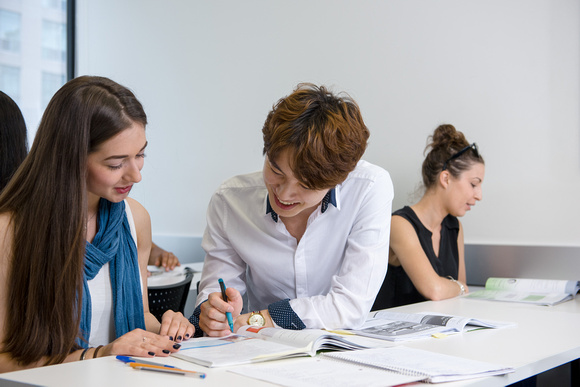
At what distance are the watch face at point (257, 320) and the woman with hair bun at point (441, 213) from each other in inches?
41.8

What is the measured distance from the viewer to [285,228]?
78.0 inches

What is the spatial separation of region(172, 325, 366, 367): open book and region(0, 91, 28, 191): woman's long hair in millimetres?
1057

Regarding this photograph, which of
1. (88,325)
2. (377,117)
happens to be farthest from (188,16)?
(88,325)

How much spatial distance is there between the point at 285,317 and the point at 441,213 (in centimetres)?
136

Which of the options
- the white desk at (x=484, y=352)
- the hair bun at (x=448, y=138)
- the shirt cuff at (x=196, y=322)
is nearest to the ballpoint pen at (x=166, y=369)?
the white desk at (x=484, y=352)

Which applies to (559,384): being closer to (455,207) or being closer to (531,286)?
(531,286)

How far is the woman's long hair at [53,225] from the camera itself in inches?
60.1

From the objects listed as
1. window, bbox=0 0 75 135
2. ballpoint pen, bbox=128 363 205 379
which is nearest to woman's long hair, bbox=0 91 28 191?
ballpoint pen, bbox=128 363 205 379

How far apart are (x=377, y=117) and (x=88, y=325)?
194 centimetres

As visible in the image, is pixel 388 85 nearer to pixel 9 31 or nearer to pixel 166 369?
pixel 166 369

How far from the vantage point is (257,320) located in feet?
5.74

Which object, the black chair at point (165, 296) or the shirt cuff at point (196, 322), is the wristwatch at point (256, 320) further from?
the black chair at point (165, 296)

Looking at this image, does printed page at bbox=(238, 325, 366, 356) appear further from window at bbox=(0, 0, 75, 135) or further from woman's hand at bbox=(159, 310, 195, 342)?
window at bbox=(0, 0, 75, 135)

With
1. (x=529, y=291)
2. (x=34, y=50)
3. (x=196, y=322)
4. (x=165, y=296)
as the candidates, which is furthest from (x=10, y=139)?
(x=34, y=50)
